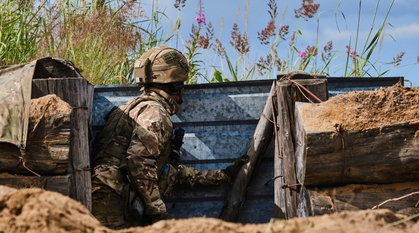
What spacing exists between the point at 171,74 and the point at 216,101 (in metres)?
0.60

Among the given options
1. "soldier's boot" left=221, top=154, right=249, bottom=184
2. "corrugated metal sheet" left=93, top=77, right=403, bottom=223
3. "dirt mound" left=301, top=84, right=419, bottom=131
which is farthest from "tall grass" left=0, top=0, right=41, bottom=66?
"dirt mound" left=301, top=84, right=419, bottom=131

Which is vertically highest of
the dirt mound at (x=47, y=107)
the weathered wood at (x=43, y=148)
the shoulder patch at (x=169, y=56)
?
the shoulder patch at (x=169, y=56)

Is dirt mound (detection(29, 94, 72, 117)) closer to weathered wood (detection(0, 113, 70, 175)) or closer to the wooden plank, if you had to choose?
weathered wood (detection(0, 113, 70, 175))

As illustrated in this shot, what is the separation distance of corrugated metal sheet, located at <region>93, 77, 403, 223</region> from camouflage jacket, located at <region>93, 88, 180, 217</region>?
371 mm

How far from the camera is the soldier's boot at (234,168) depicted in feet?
10.9

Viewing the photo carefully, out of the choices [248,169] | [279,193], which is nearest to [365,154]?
[279,193]

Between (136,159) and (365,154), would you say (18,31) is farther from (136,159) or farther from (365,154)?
(365,154)

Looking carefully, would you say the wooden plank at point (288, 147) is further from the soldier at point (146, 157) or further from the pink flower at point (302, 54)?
the pink flower at point (302, 54)

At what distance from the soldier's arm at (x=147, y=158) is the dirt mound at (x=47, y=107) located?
0.67m

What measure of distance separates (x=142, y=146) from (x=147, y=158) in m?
0.11

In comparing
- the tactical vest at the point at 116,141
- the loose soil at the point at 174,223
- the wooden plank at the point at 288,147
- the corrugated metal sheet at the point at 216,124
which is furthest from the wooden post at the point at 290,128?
the loose soil at the point at 174,223

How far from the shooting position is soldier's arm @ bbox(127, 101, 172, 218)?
110 inches

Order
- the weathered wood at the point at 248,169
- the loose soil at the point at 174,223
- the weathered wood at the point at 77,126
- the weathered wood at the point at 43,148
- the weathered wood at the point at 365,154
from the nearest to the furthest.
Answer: the loose soil at the point at 174,223 < the weathered wood at the point at 365,154 < the weathered wood at the point at 43,148 < the weathered wood at the point at 77,126 < the weathered wood at the point at 248,169

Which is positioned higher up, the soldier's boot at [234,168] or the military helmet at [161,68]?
the military helmet at [161,68]
